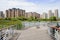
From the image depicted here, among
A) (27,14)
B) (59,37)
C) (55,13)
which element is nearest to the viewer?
(59,37)

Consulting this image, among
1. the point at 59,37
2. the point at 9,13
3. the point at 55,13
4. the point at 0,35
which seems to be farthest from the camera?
the point at 55,13

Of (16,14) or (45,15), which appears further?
(45,15)

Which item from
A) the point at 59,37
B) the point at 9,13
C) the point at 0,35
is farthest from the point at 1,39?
the point at 9,13

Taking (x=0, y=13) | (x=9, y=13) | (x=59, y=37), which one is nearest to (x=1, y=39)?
(x=59, y=37)

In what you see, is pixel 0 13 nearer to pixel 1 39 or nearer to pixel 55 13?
pixel 55 13

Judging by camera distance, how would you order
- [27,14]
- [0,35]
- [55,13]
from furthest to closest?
[55,13]
[27,14]
[0,35]

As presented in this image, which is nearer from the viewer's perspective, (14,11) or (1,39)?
(1,39)

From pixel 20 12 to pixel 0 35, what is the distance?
5625 cm

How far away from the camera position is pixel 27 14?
205 feet

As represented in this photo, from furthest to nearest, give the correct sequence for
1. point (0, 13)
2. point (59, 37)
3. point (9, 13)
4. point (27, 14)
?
point (27, 14) < point (9, 13) < point (0, 13) < point (59, 37)

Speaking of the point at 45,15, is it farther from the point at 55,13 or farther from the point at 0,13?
the point at 0,13

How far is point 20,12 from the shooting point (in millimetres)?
60656

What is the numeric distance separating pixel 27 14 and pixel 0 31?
190 ft

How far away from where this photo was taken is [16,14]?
59.3m
